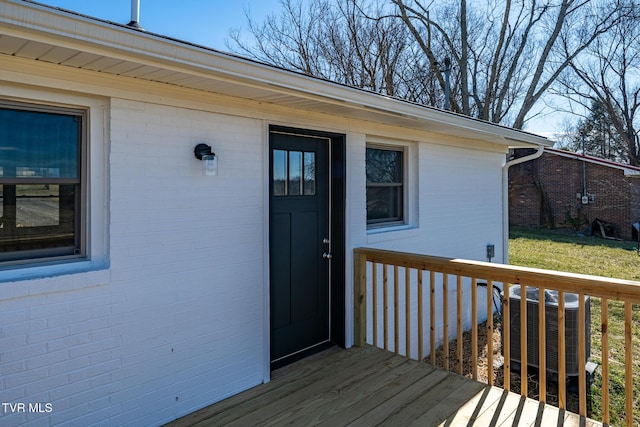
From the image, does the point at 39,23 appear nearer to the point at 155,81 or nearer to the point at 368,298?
the point at 155,81

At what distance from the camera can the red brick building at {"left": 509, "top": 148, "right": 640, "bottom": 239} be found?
14.4 metres

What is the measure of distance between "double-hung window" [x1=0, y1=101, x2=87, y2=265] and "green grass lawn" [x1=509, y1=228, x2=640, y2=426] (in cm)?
461

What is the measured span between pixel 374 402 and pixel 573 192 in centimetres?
1598

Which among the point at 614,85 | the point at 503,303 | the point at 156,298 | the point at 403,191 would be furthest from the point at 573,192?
the point at 156,298

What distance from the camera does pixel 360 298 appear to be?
3.84 meters

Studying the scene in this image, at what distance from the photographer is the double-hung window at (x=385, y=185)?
4488 mm

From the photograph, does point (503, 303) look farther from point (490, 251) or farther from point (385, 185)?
point (490, 251)

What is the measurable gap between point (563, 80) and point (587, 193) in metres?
6.58

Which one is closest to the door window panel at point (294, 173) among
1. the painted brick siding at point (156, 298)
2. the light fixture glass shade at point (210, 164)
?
the painted brick siding at point (156, 298)

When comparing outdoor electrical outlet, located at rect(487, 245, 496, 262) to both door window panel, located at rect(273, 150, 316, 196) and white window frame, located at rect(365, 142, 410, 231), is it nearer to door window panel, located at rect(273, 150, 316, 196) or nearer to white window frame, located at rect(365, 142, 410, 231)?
white window frame, located at rect(365, 142, 410, 231)

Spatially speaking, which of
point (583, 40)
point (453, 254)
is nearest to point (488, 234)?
point (453, 254)

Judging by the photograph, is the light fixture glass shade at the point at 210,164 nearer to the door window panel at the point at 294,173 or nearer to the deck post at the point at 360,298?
the door window panel at the point at 294,173

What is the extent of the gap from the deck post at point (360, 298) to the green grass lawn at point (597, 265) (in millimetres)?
2241

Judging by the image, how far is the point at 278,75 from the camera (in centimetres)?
260
